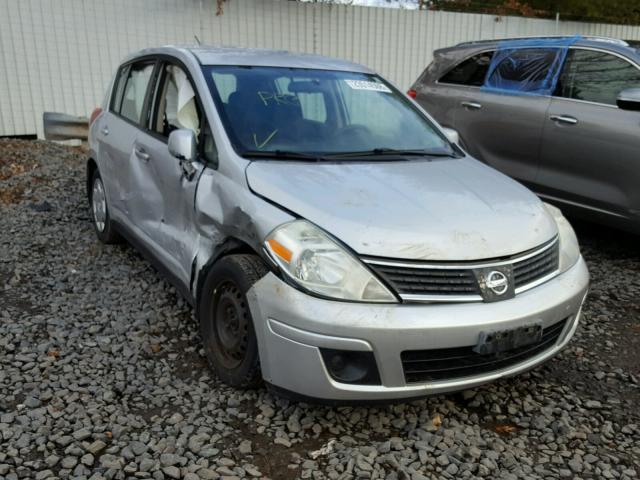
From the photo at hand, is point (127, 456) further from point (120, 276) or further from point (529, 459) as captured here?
point (120, 276)

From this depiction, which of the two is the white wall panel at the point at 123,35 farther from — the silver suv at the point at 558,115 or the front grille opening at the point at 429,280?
the front grille opening at the point at 429,280

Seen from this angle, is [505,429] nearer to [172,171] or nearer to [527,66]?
[172,171]

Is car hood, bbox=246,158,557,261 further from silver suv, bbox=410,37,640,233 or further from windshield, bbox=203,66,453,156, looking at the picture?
silver suv, bbox=410,37,640,233

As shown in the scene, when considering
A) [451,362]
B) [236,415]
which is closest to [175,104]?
[236,415]

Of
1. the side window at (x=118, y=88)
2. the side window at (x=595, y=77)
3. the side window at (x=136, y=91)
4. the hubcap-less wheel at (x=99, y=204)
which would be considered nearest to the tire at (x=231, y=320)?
the side window at (x=136, y=91)

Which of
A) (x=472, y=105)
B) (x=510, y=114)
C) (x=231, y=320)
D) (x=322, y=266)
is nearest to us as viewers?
(x=322, y=266)

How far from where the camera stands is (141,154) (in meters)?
4.02

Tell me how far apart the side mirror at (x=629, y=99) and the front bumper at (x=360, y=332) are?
97.1 inches

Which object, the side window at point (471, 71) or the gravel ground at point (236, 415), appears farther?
the side window at point (471, 71)

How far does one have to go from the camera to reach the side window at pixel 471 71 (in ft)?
19.0

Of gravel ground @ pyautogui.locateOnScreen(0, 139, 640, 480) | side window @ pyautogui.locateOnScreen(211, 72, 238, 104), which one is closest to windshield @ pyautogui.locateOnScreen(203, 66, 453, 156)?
side window @ pyautogui.locateOnScreen(211, 72, 238, 104)

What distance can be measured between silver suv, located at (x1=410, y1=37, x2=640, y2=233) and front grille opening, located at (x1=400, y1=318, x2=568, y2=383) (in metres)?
2.44

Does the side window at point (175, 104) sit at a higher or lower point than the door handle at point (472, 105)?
higher

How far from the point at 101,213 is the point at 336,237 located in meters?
3.33
